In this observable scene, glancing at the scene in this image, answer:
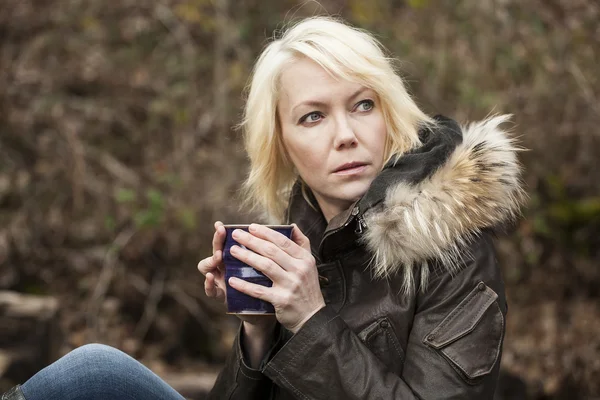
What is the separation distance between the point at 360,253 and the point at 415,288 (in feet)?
0.76

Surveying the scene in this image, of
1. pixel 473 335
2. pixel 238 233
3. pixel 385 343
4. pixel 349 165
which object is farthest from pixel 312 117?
pixel 473 335

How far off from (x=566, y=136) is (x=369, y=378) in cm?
403

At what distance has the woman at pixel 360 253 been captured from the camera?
178 centimetres

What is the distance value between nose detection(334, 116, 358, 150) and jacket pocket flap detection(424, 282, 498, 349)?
0.55m

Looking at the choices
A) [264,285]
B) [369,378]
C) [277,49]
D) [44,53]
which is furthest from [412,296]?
[44,53]

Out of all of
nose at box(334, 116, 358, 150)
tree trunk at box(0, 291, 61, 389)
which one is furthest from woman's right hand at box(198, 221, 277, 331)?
tree trunk at box(0, 291, 61, 389)

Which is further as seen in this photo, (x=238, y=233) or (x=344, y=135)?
(x=344, y=135)

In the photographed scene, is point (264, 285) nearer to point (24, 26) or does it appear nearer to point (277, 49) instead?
point (277, 49)

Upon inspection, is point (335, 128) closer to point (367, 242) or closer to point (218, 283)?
point (367, 242)

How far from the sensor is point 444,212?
190 cm

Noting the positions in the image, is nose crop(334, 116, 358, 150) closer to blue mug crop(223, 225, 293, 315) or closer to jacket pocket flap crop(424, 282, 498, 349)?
blue mug crop(223, 225, 293, 315)

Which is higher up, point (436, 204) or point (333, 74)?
point (333, 74)

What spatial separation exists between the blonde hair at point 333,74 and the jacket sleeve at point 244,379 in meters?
0.63

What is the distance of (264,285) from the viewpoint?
1.80m
